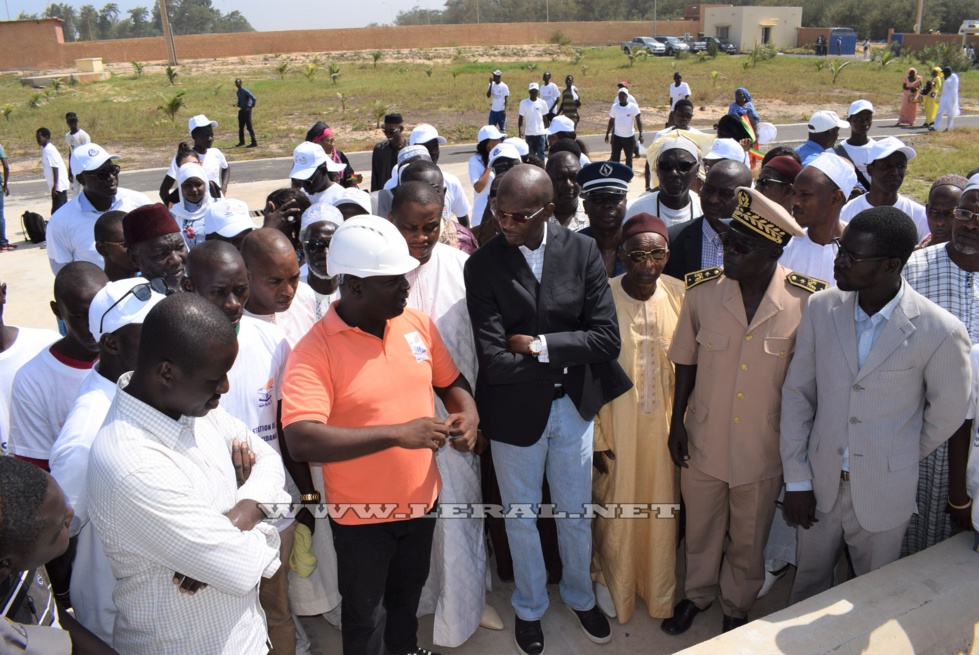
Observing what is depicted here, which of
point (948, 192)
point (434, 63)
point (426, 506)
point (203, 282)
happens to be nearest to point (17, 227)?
point (203, 282)

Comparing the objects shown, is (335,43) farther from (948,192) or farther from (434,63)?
(948,192)

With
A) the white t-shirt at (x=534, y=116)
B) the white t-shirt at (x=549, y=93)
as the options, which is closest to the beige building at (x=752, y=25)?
the white t-shirt at (x=549, y=93)

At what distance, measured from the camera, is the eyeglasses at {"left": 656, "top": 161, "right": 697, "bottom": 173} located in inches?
171

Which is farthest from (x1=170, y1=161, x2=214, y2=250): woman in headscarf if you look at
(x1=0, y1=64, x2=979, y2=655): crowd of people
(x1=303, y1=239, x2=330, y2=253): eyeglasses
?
(x1=303, y1=239, x2=330, y2=253): eyeglasses

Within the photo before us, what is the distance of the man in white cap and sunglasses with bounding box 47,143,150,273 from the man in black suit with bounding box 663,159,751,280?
3.93 m

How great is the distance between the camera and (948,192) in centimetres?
410

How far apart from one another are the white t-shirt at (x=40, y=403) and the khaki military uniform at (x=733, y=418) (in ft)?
8.37

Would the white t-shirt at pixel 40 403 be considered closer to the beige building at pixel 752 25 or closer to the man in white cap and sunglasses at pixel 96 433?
the man in white cap and sunglasses at pixel 96 433

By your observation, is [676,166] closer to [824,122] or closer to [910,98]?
[824,122]

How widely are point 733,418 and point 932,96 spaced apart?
2280 centimetres

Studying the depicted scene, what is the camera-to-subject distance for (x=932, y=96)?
69.2ft

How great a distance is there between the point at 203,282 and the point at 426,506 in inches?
50.9

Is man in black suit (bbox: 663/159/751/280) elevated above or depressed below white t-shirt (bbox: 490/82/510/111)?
below

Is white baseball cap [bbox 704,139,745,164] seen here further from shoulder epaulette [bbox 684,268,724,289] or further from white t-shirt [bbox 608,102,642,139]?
white t-shirt [bbox 608,102,642,139]
